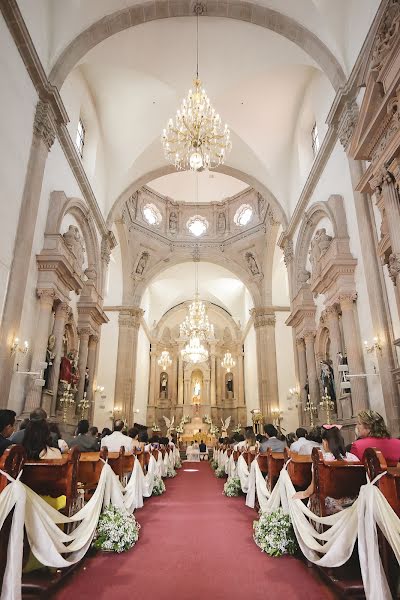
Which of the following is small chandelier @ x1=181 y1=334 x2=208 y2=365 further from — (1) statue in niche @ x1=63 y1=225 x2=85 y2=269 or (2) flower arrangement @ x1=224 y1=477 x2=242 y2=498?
(2) flower arrangement @ x1=224 y1=477 x2=242 y2=498

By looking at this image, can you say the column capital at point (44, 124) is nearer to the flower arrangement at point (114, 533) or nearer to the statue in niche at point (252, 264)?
the flower arrangement at point (114, 533)

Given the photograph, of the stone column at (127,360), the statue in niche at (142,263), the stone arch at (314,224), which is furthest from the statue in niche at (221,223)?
the stone arch at (314,224)

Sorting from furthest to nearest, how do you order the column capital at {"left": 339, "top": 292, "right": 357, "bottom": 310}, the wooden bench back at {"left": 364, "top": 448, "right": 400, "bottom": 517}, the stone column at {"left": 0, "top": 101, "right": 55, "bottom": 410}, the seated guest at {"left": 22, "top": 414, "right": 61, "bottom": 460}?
the column capital at {"left": 339, "top": 292, "right": 357, "bottom": 310}
the stone column at {"left": 0, "top": 101, "right": 55, "bottom": 410}
the seated guest at {"left": 22, "top": 414, "right": 61, "bottom": 460}
the wooden bench back at {"left": 364, "top": 448, "right": 400, "bottom": 517}

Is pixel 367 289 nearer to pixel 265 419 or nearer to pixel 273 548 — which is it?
pixel 273 548

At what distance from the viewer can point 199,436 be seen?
2734cm

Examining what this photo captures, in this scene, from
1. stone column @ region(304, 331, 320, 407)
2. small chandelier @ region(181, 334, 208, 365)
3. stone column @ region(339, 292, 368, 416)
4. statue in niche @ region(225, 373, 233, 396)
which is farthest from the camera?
statue in niche @ region(225, 373, 233, 396)

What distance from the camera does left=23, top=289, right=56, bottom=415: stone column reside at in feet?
28.1

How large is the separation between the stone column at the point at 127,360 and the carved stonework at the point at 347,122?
49.7 ft

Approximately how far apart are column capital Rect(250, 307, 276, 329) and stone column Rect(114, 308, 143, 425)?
6494mm

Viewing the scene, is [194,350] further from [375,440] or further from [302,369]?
[375,440]

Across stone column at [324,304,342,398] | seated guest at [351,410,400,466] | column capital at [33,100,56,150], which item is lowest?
seated guest at [351,410,400,466]

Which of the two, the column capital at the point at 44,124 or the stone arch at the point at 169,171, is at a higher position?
the stone arch at the point at 169,171

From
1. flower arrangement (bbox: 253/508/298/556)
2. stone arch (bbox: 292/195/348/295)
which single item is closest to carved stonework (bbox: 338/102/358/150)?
stone arch (bbox: 292/195/348/295)

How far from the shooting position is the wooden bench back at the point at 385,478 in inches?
103
